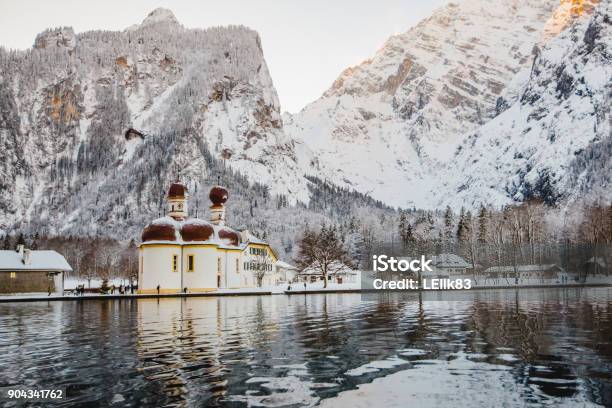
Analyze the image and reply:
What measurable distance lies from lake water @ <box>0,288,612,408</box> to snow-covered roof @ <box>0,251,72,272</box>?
172 feet

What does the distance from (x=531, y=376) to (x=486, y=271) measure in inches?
4034

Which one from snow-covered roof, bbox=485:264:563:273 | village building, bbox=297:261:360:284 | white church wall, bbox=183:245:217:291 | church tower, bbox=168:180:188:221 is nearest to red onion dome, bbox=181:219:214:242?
white church wall, bbox=183:245:217:291

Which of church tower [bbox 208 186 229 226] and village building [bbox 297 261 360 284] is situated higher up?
A: church tower [bbox 208 186 229 226]

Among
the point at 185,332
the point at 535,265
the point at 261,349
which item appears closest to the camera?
the point at 261,349

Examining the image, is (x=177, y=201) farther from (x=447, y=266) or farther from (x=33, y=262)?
(x=447, y=266)

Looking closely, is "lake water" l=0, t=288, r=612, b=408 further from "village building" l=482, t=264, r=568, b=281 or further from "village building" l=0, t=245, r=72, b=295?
"village building" l=482, t=264, r=568, b=281

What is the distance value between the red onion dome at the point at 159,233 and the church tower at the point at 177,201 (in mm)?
6031

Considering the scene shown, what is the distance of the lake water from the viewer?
45.2 ft

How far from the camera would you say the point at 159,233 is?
82688 millimetres

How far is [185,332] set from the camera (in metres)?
27.8

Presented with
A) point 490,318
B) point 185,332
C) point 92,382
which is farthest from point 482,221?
point 92,382

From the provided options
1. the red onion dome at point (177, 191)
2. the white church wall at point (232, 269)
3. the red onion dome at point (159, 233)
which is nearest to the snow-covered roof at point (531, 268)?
the white church wall at point (232, 269)

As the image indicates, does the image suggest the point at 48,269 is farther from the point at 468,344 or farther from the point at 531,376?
the point at 531,376

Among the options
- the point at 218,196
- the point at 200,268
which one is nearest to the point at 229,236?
the point at 218,196
